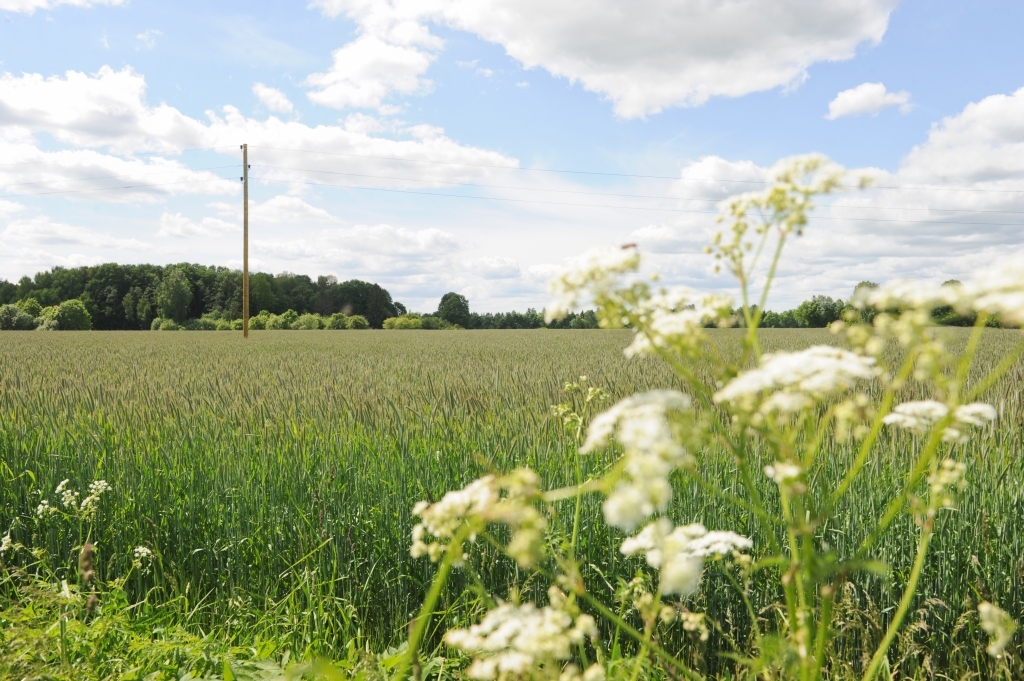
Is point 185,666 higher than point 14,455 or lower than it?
lower

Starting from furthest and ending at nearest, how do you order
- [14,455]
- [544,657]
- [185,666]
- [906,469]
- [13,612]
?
[14,455] < [906,469] < [13,612] < [185,666] < [544,657]

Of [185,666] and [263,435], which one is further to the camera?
[263,435]

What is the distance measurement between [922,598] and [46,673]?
3.55 metres

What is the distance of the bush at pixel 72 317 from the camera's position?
7512 cm

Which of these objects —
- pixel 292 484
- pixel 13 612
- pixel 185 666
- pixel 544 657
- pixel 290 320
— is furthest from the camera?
pixel 290 320

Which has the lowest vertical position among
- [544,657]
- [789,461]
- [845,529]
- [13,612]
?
[13,612]

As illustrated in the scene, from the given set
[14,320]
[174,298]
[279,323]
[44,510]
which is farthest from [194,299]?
[44,510]

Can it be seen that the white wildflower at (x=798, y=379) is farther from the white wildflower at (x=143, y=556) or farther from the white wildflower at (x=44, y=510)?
the white wildflower at (x=44, y=510)

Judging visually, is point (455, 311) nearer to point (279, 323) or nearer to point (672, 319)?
point (279, 323)

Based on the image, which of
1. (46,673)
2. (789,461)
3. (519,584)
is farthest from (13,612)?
(789,461)

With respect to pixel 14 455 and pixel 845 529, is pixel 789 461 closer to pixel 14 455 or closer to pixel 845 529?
pixel 845 529

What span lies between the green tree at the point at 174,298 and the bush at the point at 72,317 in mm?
9292

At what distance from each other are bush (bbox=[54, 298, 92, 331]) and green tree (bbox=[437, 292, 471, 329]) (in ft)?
132

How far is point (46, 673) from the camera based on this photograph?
7.98 ft
